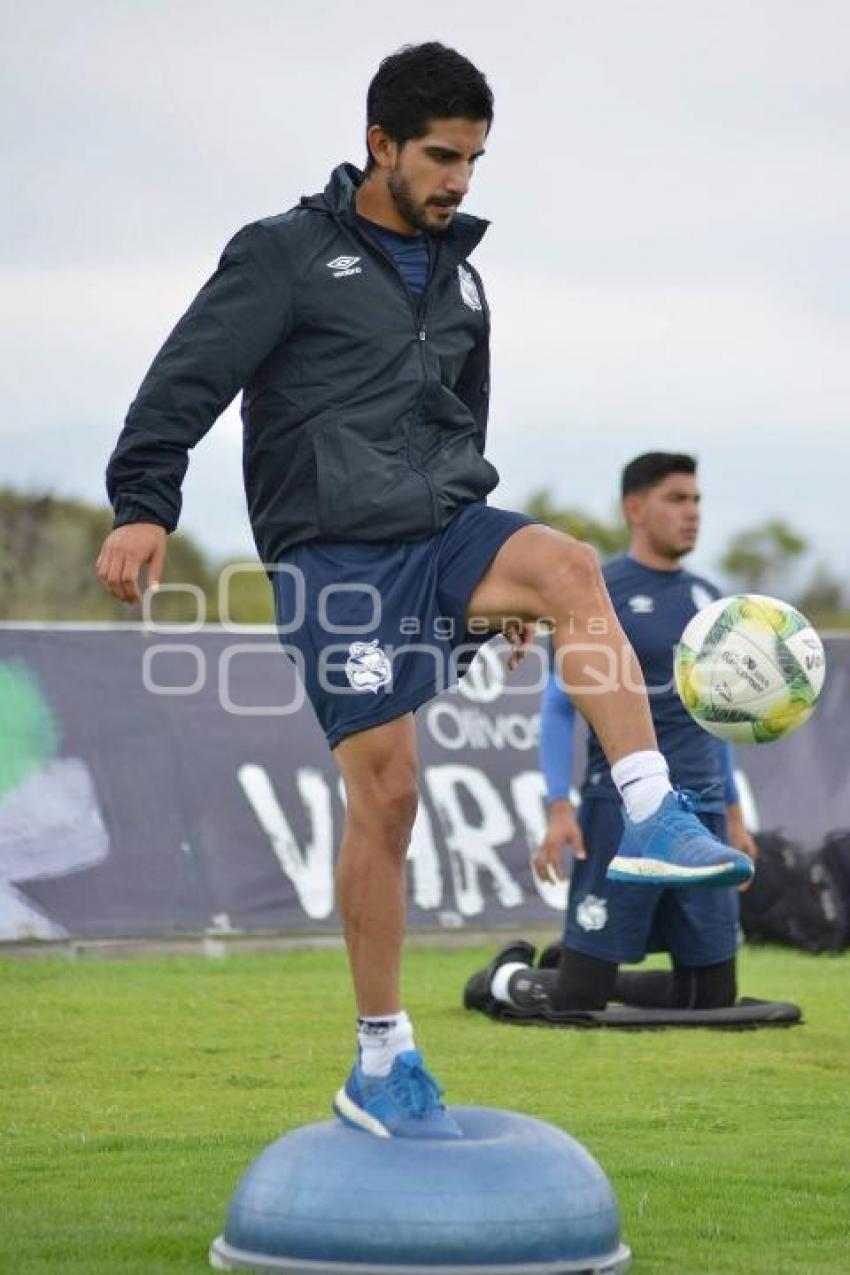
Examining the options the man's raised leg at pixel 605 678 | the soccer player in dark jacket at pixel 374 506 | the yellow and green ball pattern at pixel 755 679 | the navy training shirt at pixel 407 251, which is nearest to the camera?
the man's raised leg at pixel 605 678

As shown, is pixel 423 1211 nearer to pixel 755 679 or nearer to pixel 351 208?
pixel 351 208

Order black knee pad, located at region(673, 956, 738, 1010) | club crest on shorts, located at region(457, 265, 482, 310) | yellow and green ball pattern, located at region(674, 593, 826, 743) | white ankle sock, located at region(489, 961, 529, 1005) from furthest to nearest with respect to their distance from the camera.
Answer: white ankle sock, located at region(489, 961, 529, 1005) < black knee pad, located at region(673, 956, 738, 1010) < yellow and green ball pattern, located at region(674, 593, 826, 743) < club crest on shorts, located at region(457, 265, 482, 310)

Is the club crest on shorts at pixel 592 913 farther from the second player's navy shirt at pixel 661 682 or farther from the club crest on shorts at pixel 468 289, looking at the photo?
the club crest on shorts at pixel 468 289

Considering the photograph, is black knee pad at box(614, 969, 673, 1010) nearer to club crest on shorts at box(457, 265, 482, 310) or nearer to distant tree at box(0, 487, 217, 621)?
club crest on shorts at box(457, 265, 482, 310)

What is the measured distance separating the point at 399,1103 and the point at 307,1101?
264cm

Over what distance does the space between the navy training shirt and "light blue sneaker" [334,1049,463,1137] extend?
2.08 meters

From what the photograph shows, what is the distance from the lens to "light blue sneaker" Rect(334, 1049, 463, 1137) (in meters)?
5.61

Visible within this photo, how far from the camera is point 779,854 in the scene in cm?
1477

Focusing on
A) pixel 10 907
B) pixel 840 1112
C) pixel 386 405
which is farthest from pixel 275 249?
pixel 10 907

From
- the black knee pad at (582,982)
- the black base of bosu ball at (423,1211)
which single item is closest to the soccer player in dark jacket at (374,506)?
the black base of bosu ball at (423,1211)

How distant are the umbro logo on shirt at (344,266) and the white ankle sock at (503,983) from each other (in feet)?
18.5

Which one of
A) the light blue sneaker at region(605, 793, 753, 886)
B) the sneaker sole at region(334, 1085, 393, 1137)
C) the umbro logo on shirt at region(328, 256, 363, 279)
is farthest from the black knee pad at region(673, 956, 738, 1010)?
the umbro logo on shirt at region(328, 256, 363, 279)

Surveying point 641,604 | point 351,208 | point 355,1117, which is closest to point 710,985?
point 641,604

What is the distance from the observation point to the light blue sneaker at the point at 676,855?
5352 millimetres
